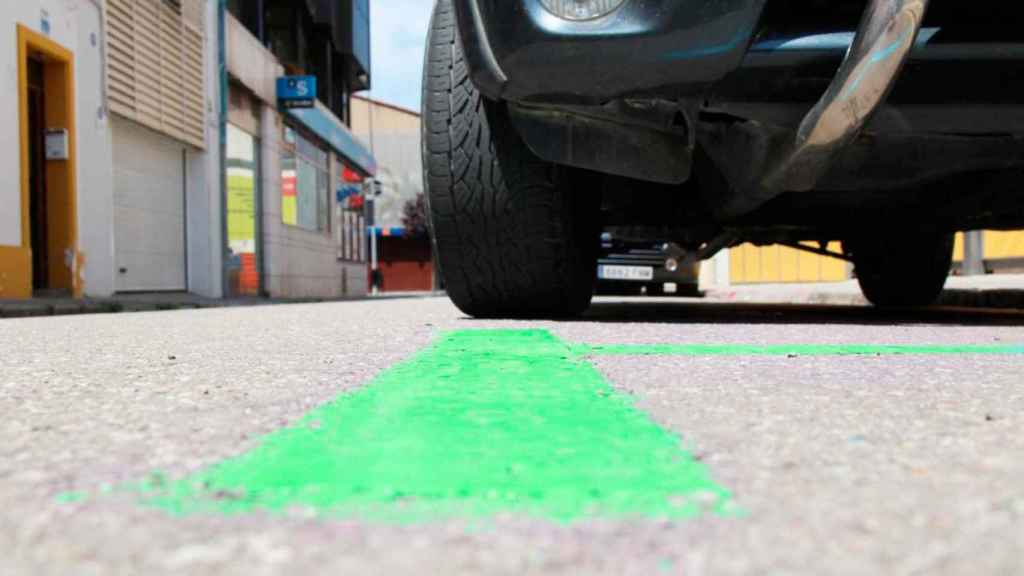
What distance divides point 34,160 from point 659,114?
7.59 meters

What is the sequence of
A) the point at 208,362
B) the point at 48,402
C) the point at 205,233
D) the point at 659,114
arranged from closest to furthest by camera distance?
the point at 48,402, the point at 208,362, the point at 659,114, the point at 205,233

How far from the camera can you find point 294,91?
13.2 m

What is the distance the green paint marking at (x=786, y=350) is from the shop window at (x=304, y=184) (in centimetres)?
1256

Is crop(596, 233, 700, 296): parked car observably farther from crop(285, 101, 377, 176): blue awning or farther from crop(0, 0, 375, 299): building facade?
crop(285, 101, 377, 176): blue awning

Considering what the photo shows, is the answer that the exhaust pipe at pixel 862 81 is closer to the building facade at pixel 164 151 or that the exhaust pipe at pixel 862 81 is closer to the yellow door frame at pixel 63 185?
the building facade at pixel 164 151

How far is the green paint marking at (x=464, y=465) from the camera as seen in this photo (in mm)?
624

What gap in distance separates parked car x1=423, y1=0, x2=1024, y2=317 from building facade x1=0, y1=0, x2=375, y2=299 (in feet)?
18.5

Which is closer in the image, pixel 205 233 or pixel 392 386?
pixel 392 386

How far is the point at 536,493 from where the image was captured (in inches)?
25.9

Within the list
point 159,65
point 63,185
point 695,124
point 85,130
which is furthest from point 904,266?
point 159,65

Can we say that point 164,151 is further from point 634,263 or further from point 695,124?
point 695,124

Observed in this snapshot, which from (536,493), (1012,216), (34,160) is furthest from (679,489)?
(34,160)

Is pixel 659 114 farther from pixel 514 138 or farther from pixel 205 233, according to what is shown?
pixel 205 233

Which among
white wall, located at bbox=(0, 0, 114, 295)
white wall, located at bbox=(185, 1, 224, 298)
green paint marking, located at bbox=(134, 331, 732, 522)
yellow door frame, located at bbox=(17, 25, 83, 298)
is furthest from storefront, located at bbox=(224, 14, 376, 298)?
green paint marking, located at bbox=(134, 331, 732, 522)
